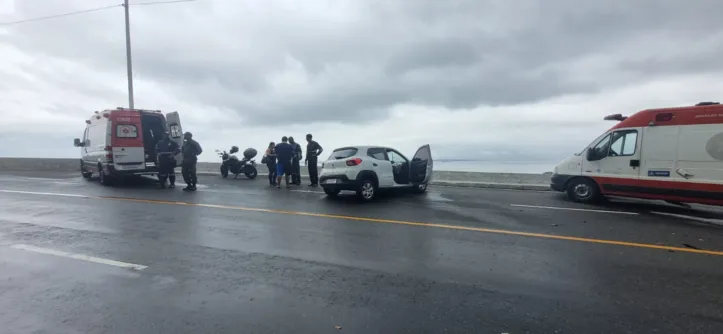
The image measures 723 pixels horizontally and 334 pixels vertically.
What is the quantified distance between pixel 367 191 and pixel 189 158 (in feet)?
21.1

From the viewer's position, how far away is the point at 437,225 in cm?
700

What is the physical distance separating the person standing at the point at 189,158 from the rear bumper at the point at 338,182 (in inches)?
195

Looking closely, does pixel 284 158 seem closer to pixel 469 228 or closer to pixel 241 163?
pixel 241 163

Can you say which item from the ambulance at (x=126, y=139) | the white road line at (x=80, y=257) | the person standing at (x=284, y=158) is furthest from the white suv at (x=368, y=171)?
the ambulance at (x=126, y=139)

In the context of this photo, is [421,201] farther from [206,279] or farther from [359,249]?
[206,279]

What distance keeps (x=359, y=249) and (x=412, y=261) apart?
2.85 ft

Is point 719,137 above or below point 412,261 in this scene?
above

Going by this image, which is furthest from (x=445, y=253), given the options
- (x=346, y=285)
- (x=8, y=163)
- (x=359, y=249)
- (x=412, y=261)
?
(x=8, y=163)

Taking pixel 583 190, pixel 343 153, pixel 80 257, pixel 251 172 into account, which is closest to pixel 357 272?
pixel 80 257

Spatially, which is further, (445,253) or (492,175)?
(492,175)

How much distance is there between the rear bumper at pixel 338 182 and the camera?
10.1 meters

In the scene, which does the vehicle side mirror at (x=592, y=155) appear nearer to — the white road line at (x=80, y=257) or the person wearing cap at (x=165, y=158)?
the white road line at (x=80, y=257)

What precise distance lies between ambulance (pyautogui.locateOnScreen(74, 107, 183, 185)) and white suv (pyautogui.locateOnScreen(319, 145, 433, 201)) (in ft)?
22.5

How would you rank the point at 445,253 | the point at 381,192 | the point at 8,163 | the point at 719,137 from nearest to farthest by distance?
the point at 445,253, the point at 719,137, the point at 381,192, the point at 8,163
